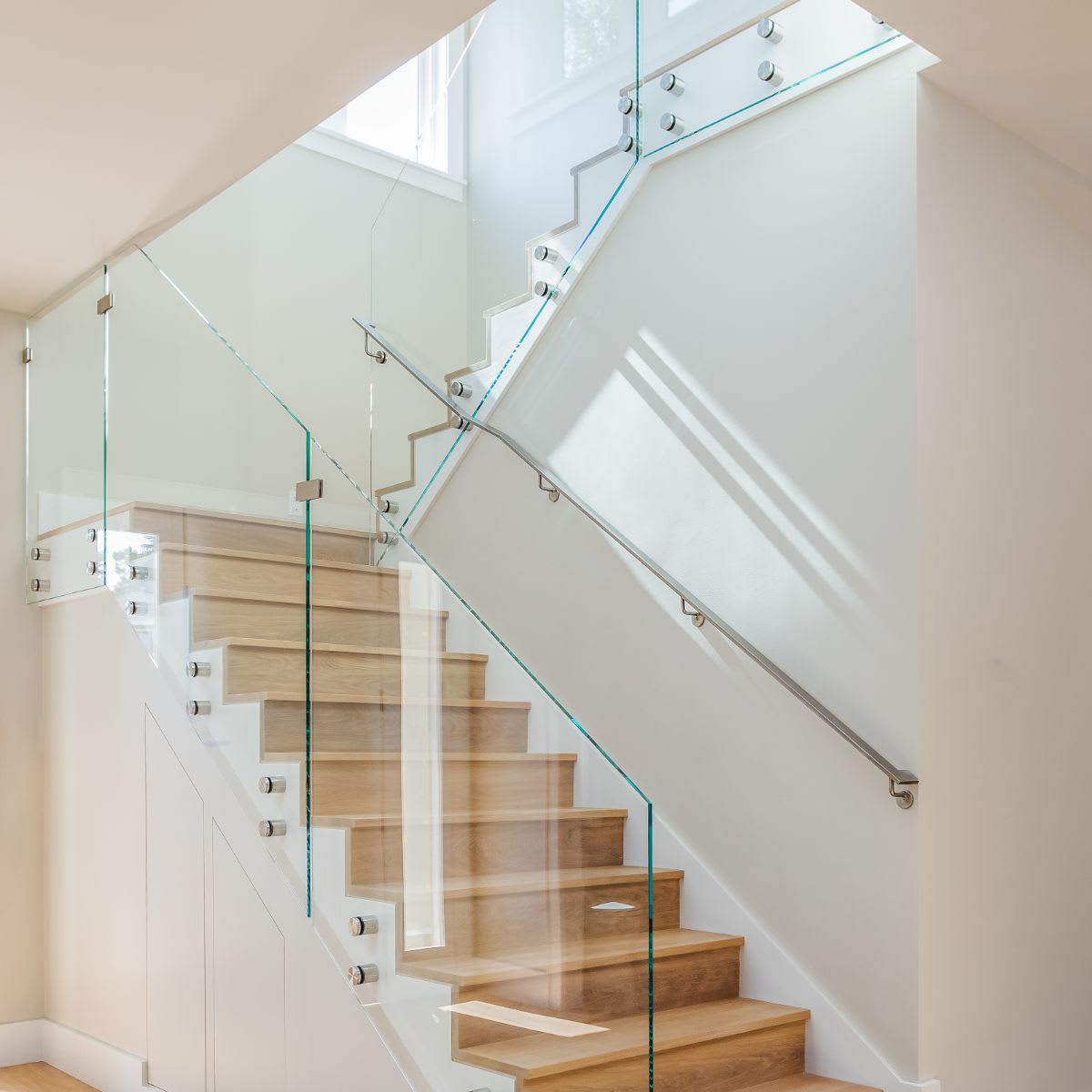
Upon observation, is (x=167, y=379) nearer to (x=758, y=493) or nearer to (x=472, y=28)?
(x=472, y=28)

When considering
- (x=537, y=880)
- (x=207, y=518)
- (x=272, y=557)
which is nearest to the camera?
(x=537, y=880)

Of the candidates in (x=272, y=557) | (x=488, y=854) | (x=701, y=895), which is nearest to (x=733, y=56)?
(x=272, y=557)

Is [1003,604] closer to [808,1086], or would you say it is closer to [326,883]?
[808,1086]

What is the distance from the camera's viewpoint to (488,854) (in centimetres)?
275

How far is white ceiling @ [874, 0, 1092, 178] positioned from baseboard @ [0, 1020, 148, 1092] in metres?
3.65

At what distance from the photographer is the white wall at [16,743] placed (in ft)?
14.7

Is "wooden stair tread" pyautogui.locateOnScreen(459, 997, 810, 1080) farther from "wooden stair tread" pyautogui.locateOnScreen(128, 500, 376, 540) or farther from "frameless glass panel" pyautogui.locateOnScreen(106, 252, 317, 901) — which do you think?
"wooden stair tread" pyautogui.locateOnScreen(128, 500, 376, 540)

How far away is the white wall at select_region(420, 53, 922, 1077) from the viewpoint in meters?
3.11

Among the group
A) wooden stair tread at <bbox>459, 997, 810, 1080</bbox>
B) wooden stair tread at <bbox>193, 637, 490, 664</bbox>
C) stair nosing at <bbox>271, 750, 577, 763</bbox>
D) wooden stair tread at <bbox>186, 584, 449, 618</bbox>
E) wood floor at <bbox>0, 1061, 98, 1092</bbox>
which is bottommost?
wood floor at <bbox>0, 1061, 98, 1092</bbox>

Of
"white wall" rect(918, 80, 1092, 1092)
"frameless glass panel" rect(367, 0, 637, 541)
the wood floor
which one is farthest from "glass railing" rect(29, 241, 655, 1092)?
the wood floor

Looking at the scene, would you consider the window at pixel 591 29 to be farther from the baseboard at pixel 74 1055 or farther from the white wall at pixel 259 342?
the baseboard at pixel 74 1055

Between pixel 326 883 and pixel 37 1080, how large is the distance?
5.99ft

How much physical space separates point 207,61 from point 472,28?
165cm

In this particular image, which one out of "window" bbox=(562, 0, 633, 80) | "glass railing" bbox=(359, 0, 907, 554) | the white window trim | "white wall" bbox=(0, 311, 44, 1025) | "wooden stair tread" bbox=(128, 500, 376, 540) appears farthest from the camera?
the white window trim
